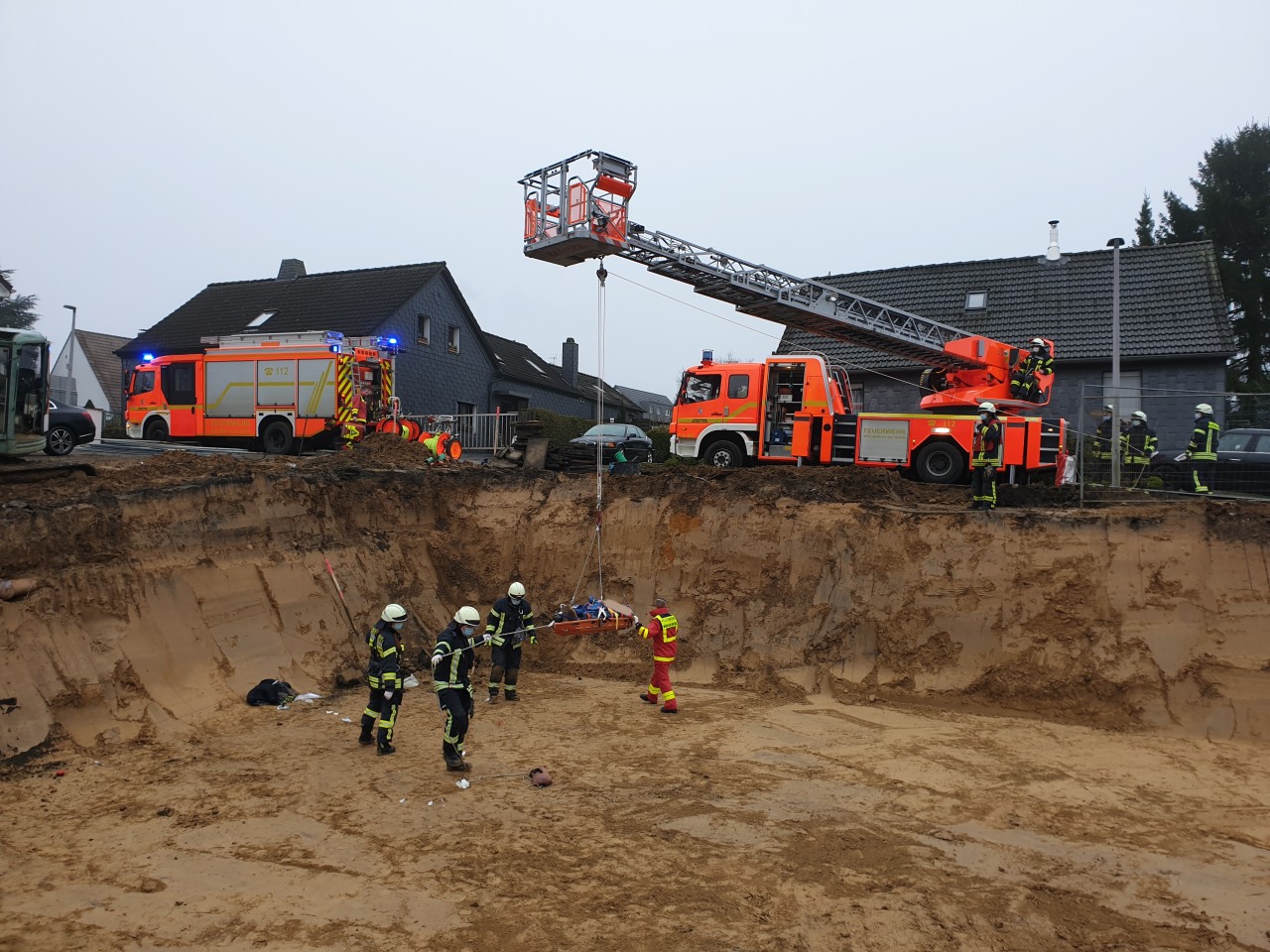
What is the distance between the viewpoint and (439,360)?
95.3 ft

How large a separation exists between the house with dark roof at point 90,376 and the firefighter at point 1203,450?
3618 centimetres

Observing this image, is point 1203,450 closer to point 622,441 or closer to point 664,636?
point 664,636

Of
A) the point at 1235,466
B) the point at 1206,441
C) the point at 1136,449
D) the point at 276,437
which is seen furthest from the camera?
the point at 276,437

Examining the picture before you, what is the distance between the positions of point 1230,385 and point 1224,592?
25305 millimetres

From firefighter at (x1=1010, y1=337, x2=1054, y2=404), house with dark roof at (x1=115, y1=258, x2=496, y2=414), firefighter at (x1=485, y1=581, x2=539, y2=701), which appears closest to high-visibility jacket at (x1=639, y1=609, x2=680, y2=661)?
firefighter at (x1=485, y1=581, x2=539, y2=701)

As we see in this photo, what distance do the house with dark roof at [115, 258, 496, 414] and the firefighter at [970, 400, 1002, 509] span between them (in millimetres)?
18644

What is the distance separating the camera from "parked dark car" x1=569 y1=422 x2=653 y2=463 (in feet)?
64.1

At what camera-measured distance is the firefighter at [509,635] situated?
38.1ft

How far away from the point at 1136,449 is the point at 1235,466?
→ 4.56 ft

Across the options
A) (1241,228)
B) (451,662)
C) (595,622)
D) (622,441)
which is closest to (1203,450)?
(595,622)


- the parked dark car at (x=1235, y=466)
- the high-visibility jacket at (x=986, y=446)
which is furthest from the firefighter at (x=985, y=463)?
the parked dark car at (x=1235, y=466)

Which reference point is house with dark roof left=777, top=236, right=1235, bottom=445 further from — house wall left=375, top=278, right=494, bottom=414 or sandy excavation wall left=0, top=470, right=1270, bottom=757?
house wall left=375, top=278, right=494, bottom=414

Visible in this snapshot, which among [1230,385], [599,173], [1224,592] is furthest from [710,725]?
[1230,385]

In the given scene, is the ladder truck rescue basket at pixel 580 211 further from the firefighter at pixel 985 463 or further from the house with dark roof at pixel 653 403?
the house with dark roof at pixel 653 403
